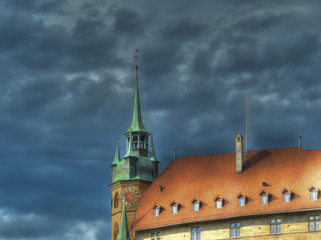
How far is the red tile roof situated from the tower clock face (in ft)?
8.38

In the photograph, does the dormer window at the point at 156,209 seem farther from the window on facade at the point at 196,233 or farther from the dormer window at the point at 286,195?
the dormer window at the point at 286,195

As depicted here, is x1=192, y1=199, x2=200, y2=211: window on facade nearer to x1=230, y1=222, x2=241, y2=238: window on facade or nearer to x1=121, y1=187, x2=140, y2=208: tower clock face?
x1=230, y1=222, x2=241, y2=238: window on facade

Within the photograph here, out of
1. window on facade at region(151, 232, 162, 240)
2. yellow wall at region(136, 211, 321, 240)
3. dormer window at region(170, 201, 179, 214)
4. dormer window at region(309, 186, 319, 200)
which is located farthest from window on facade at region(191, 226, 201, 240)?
dormer window at region(309, 186, 319, 200)

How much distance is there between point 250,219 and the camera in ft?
293

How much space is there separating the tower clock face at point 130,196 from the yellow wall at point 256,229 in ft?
28.4

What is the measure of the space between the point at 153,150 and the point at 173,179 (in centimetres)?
1097

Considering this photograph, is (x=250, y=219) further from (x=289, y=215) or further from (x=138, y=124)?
(x=138, y=124)

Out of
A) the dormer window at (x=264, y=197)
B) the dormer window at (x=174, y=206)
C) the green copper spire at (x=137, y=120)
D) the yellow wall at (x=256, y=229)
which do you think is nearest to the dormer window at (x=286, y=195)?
the yellow wall at (x=256, y=229)

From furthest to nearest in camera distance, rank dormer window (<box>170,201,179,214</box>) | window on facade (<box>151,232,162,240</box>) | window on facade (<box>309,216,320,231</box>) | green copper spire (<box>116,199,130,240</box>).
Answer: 1. green copper spire (<box>116,199,130,240</box>)
2. window on facade (<box>151,232,162,240</box>)
3. dormer window (<box>170,201,179,214</box>)
4. window on facade (<box>309,216,320,231</box>)

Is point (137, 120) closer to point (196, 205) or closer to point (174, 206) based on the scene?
point (174, 206)

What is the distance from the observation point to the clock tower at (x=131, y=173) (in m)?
102

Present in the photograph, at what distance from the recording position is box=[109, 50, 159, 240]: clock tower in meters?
102

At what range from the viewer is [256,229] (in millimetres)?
88812

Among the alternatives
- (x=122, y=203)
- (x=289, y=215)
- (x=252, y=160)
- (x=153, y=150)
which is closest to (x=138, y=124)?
(x=153, y=150)
